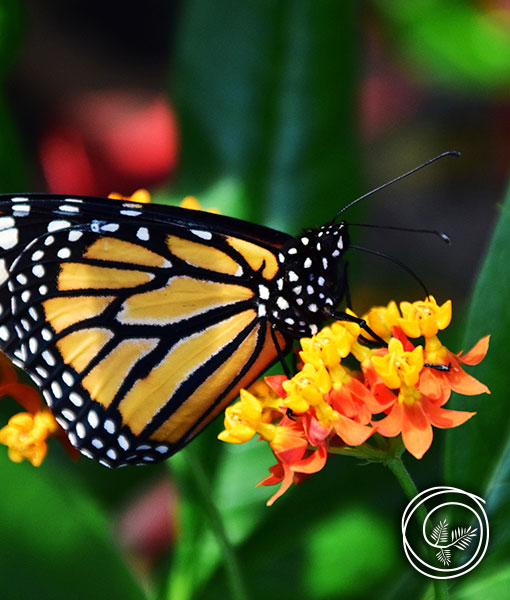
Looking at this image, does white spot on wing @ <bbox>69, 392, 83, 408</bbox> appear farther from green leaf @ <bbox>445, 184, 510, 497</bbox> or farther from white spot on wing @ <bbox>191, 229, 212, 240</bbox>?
green leaf @ <bbox>445, 184, 510, 497</bbox>

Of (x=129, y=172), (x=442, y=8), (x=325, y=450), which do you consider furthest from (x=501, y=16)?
(x=325, y=450)

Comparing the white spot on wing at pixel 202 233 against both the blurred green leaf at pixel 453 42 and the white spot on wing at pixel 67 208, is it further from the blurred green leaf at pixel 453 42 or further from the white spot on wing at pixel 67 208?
the blurred green leaf at pixel 453 42

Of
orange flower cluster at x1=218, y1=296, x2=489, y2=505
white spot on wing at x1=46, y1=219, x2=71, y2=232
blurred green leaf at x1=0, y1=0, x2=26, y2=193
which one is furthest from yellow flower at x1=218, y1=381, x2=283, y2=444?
blurred green leaf at x1=0, y1=0, x2=26, y2=193

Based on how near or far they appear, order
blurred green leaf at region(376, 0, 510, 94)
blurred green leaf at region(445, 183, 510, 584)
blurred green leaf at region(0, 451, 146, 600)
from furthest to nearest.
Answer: blurred green leaf at region(376, 0, 510, 94)
blurred green leaf at region(445, 183, 510, 584)
blurred green leaf at region(0, 451, 146, 600)

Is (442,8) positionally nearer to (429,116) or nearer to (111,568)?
(429,116)

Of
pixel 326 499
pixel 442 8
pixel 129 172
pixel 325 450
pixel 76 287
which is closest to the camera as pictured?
pixel 325 450

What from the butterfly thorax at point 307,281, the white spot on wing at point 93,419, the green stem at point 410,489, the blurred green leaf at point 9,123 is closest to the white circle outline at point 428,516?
the green stem at point 410,489

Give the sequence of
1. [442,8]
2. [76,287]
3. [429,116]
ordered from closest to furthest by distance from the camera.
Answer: [76,287], [442,8], [429,116]
